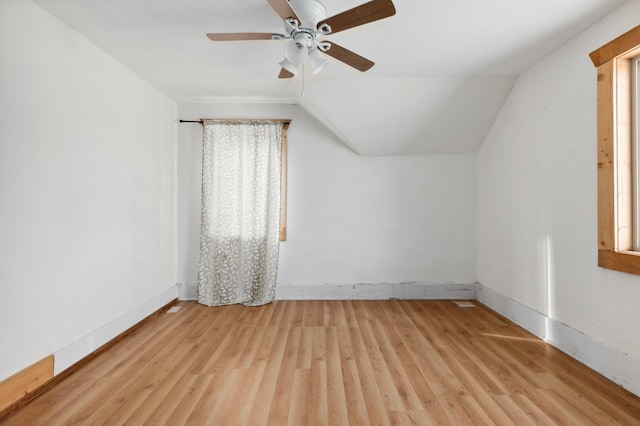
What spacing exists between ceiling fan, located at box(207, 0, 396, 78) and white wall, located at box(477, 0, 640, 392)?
1.61 meters

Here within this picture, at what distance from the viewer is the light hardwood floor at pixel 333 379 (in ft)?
6.06

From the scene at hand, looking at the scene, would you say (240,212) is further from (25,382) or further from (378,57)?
(25,382)

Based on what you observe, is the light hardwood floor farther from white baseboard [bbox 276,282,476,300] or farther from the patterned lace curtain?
white baseboard [bbox 276,282,476,300]

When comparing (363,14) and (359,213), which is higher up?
(363,14)

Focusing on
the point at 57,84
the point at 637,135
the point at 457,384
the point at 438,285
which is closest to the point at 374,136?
the point at 438,285

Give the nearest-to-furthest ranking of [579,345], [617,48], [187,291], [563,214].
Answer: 1. [617,48]
2. [579,345]
3. [563,214]
4. [187,291]

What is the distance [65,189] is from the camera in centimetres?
234

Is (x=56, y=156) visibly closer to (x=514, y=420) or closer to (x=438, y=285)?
(x=514, y=420)

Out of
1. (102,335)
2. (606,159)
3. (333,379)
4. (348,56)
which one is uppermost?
(348,56)

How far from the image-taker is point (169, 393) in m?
2.08

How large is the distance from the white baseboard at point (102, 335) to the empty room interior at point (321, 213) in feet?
0.07

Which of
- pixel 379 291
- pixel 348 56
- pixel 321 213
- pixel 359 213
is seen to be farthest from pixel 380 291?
pixel 348 56

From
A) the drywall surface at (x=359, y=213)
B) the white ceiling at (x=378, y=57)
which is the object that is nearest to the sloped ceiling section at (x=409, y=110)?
the white ceiling at (x=378, y=57)

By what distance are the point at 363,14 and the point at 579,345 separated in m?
2.69
